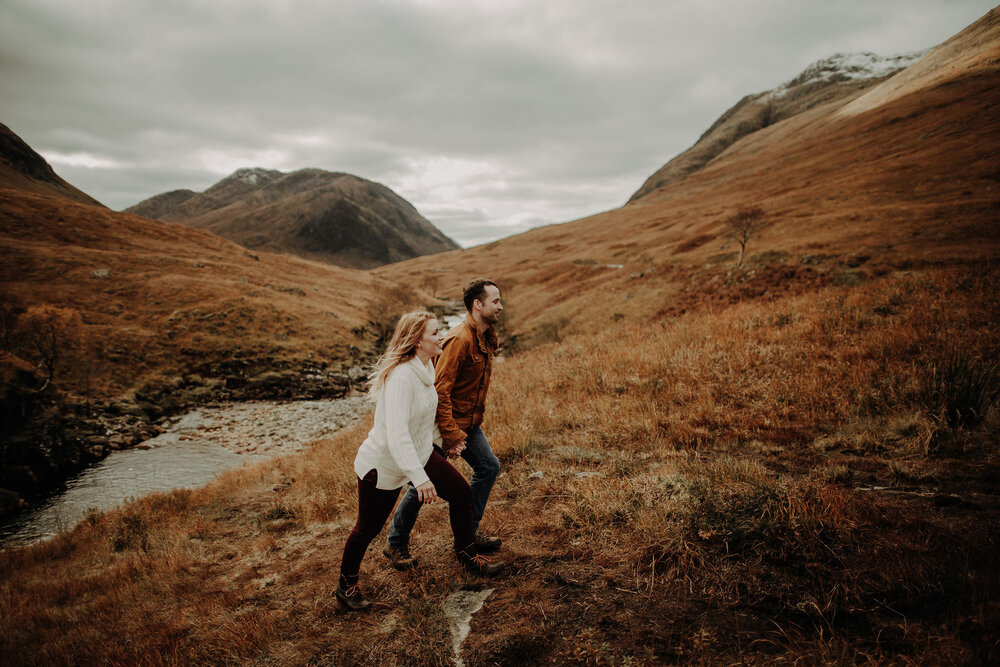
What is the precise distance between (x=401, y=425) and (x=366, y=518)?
101cm

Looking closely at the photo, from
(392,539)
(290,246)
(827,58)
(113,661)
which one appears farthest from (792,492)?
(827,58)

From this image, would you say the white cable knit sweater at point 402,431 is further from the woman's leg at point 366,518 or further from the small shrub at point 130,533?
the small shrub at point 130,533

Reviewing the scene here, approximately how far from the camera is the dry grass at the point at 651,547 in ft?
8.80

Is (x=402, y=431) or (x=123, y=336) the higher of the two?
(x=123, y=336)

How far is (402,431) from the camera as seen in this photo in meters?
3.16

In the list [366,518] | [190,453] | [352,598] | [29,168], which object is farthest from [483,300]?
[29,168]

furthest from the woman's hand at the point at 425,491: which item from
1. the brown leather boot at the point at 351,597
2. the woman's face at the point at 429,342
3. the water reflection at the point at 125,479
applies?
the water reflection at the point at 125,479

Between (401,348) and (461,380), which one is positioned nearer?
(401,348)

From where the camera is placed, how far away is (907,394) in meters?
5.94

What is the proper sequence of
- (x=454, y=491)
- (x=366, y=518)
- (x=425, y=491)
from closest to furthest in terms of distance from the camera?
(x=425, y=491) → (x=366, y=518) → (x=454, y=491)

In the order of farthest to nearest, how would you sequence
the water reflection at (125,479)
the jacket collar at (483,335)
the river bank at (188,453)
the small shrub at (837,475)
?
the river bank at (188,453), the water reflection at (125,479), the small shrub at (837,475), the jacket collar at (483,335)

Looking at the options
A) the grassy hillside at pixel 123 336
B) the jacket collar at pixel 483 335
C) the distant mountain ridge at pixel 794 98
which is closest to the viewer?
the jacket collar at pixel 483 335

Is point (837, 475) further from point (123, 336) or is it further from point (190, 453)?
point (123, 336)

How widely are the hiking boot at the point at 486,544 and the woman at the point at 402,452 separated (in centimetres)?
29
